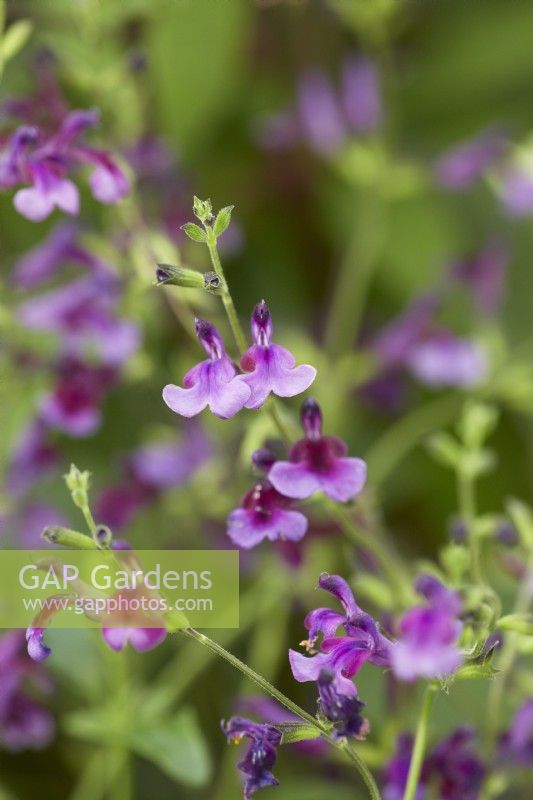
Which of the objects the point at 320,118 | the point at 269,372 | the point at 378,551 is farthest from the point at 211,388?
the point at 320,118

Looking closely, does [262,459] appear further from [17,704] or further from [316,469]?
[17,704]

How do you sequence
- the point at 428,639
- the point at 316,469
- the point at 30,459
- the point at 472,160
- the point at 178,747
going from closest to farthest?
the point at 428,639, the point at 316,469, the point at 178,747, the point at 30,459, the point at 472,160

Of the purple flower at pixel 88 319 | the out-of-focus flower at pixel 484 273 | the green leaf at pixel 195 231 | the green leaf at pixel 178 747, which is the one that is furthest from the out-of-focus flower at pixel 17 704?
the out-of-focus flower at pixel 484 273

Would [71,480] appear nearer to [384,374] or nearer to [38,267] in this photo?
[38,267]

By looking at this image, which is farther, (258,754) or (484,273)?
(484,273)

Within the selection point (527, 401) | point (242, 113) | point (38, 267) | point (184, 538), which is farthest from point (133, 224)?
point (242, 113)

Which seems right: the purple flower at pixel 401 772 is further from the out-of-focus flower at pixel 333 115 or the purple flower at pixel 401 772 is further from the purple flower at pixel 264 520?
the out-of-focus flower at pixel 333 115
